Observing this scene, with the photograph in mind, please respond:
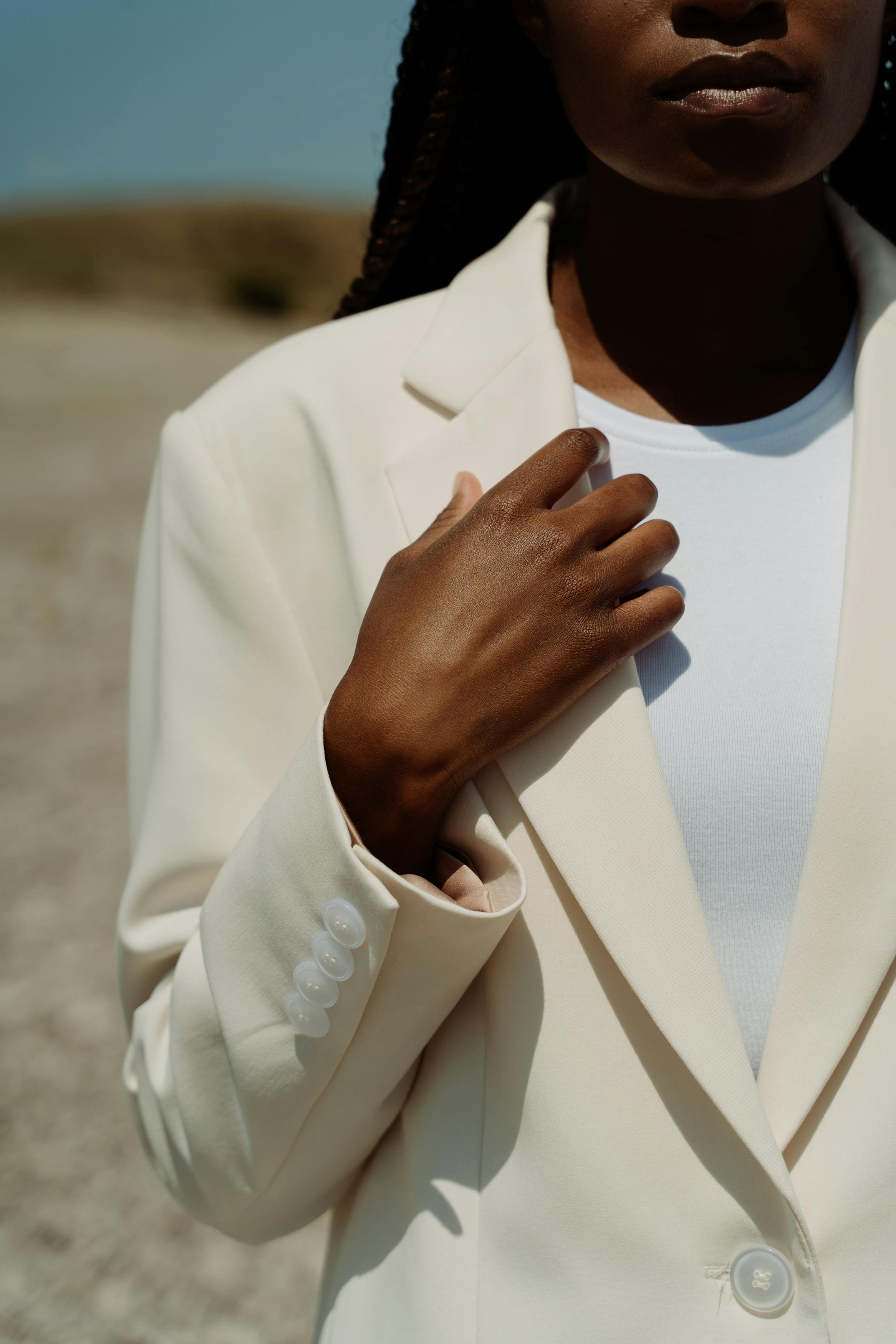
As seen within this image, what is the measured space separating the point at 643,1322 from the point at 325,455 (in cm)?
102

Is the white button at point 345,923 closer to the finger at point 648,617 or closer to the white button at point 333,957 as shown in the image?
the white button at point 333,957

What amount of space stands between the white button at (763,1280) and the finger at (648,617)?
24.3 inches

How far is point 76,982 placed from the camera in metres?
5.00

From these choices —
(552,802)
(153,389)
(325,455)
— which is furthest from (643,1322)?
(153,389)

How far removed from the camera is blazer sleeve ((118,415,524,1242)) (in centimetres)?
123

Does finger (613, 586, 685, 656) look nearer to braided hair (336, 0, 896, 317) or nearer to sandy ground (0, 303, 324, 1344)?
braided hair (336, 0, 896, 317)

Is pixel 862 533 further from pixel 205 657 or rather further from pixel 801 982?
pixel 205 657

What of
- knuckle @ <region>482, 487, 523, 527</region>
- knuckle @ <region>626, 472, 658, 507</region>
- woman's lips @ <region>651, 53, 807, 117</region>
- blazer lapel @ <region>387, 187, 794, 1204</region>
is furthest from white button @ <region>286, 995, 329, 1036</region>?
woman's lips @ <region>651, 53, 807, 117</region>

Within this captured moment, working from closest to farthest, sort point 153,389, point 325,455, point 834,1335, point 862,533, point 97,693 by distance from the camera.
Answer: point 834,1335
point 862,533
point 325,455
point 97,693
point 153,389

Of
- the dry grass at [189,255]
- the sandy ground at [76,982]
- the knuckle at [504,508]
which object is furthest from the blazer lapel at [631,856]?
the dry grass at [189,255]

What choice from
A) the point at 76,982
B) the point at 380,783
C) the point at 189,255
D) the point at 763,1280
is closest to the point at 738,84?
the point at 380,783

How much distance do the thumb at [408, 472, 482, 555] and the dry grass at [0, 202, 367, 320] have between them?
66.6ft

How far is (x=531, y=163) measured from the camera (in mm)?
1917

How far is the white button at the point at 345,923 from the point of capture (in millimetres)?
1194
